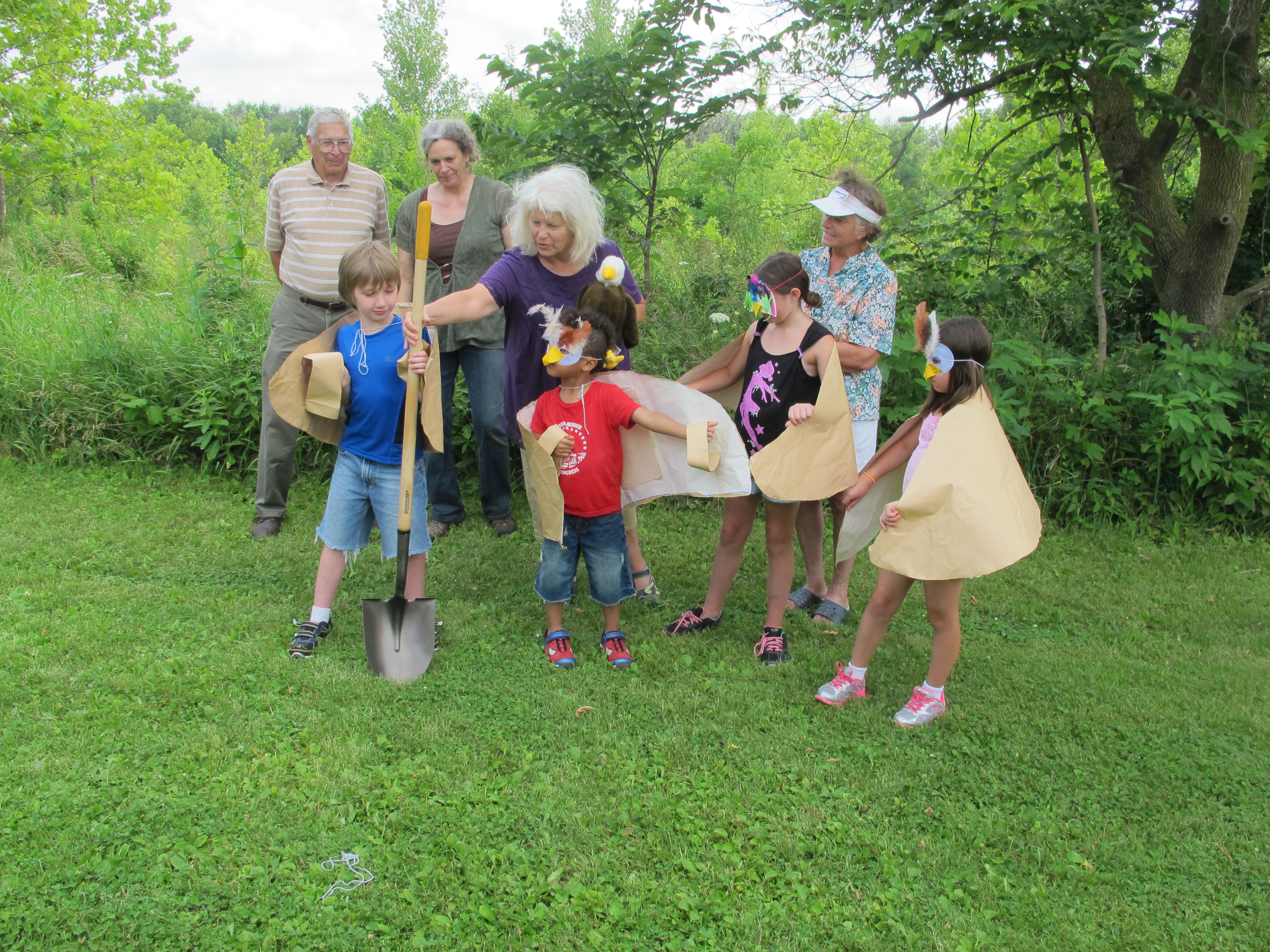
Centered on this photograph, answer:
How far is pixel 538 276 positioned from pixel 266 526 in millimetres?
2686

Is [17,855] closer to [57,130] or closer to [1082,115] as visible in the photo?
[1082,115]

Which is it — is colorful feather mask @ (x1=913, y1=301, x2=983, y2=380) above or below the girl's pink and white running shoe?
above

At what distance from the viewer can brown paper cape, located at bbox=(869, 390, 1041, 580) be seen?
3246mm

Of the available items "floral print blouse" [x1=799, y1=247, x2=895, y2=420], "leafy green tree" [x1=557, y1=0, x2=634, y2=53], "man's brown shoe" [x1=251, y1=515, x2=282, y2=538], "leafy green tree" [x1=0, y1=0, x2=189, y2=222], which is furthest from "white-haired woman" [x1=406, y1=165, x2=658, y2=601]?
"leafy green tree" [x1=557, y1=0, x2=634, y2=53]

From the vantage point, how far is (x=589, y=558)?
4.09 m

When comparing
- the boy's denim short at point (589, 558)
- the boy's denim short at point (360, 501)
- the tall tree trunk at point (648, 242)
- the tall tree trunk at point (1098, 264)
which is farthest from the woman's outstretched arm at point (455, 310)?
the tall tree trunk at point (1098, 264)

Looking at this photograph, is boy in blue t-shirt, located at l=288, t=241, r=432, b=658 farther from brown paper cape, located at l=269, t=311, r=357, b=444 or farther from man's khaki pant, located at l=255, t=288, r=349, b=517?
man's khaki pant, located at l=255, t=288, r=349, b=517

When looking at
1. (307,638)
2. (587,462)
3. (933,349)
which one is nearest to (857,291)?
(933,349)

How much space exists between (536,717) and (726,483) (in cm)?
126

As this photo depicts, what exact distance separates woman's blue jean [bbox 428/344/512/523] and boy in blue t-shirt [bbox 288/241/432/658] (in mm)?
1448

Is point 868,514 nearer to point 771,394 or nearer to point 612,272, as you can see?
point 771,394

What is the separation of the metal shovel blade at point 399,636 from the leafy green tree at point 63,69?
1179 centimetres

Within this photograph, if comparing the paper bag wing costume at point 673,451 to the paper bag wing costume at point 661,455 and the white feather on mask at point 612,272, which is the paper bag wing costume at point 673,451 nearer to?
the paper bag wing costume at point 661,455

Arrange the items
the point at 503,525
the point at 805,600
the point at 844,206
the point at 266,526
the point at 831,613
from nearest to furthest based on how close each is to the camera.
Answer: the point at 844,206 → the point at 831,613 → the point at 805,600 → the point at 266,526 → the point at 503,525
